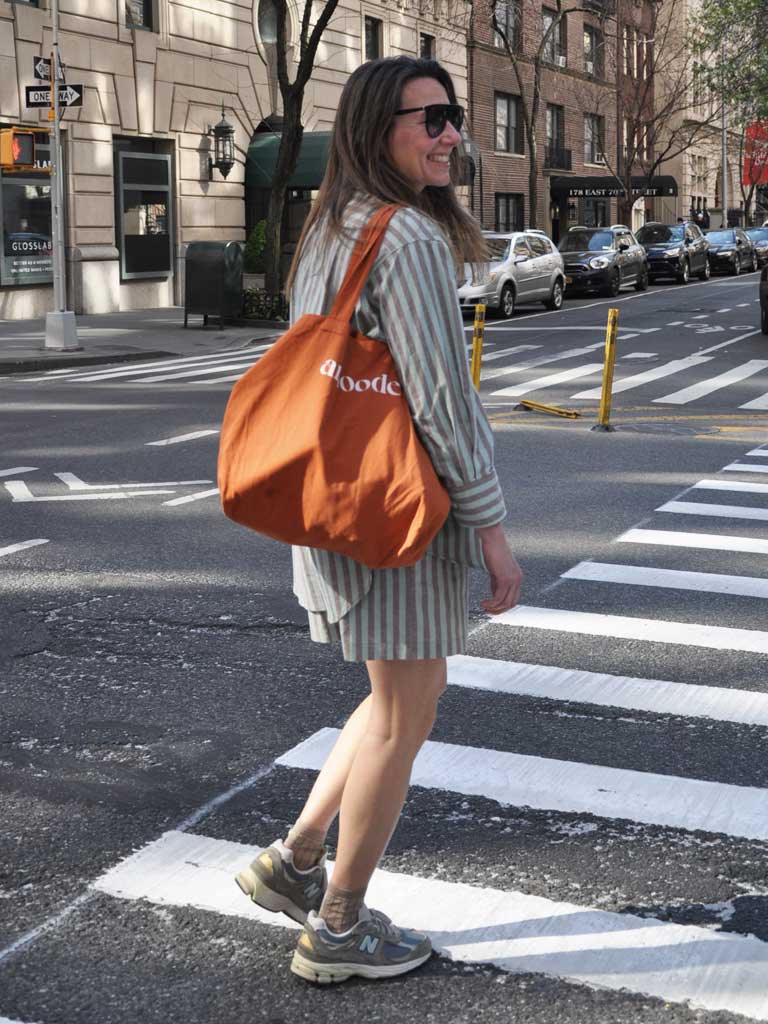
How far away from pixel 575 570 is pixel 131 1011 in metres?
4.62

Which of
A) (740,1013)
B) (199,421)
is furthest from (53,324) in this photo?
(740,1013)

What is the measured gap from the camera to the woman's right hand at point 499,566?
9.68ft

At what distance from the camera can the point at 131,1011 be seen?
301 cm

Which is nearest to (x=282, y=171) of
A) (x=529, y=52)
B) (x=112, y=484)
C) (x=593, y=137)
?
(x=112, y=484)

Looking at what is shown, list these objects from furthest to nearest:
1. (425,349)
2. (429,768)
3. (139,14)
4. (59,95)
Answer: (139,14) < (59,95) < (429,768) < (425,349)

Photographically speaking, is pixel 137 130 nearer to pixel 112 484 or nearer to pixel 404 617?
pixel 112 484

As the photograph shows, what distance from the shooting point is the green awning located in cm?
3341

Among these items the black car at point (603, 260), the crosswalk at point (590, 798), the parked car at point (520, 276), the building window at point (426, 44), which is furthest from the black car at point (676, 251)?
the crosswalk at point (590, 798)

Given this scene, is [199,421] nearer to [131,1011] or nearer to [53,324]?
[53,324]

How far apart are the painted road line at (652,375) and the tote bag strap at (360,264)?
13629mm

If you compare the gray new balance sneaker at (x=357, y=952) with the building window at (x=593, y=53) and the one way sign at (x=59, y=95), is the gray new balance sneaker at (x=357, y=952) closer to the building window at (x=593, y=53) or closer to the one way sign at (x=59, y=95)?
the one way sign at (x=59, y=95)

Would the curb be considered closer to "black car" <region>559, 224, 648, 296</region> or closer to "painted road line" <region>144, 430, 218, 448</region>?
"painted road line" <region>144, 430, 218, 448</region>

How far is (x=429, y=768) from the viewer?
14.6 ft

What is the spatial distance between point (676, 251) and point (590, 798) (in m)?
39.0
